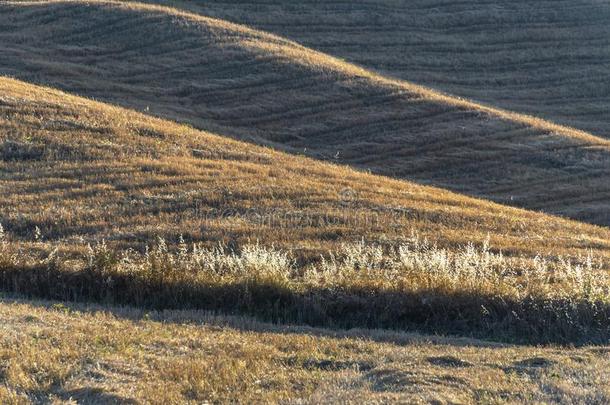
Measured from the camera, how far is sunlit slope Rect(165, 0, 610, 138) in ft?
141

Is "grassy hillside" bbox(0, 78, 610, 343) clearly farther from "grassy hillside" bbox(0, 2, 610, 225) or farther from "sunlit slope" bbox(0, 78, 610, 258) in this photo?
"grassy hillside" bbox(0, 2, 610, 225)

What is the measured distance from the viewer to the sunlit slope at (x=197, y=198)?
15.6m

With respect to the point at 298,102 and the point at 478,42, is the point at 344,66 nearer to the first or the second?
the point at 298,102

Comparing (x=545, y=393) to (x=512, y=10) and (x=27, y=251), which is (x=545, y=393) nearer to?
(x=27, y=251)

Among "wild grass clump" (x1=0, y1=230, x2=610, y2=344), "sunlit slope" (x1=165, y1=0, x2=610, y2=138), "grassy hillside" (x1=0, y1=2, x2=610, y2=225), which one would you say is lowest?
"wild grass clump" (x1=0, y1=230, x2=610, y2=344)

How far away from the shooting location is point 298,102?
116 feet

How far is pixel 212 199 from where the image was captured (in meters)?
18.1

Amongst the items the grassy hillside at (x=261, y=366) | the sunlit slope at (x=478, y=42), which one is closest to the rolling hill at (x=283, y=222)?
the grassy hillside at (x=261, y=366)

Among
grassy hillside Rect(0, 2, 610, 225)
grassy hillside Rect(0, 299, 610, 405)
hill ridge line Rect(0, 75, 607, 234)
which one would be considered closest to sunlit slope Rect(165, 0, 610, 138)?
grassy hillside Rect(0, 2, 610, 225)

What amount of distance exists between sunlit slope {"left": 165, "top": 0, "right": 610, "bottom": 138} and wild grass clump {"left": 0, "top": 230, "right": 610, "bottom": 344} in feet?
93.3

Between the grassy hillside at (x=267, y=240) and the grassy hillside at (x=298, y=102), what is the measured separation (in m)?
6.12

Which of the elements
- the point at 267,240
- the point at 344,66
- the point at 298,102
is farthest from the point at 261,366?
the point at 344,66

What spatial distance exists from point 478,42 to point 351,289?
40225 mm

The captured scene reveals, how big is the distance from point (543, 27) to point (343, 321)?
4456 cm
